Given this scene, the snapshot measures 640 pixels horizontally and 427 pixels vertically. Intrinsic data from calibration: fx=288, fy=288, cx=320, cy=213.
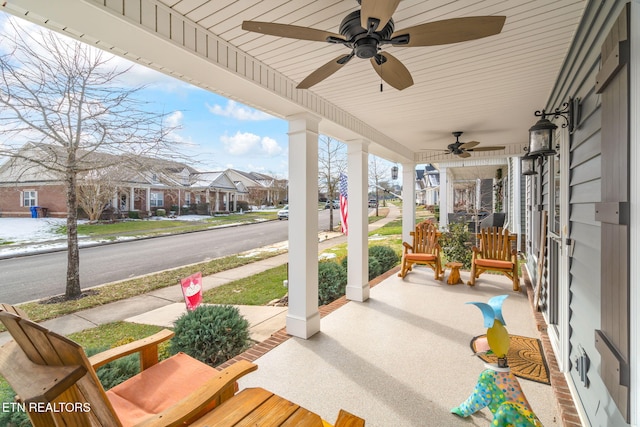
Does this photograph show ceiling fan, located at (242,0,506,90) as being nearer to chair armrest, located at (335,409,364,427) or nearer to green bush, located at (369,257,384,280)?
chair armrest, located at (335,409,364,427)

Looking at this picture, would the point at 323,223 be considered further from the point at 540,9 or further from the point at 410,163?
the point at 540,9

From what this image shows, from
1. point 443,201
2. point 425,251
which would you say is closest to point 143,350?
point 425,251

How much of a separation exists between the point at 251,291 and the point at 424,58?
4550 millimetres

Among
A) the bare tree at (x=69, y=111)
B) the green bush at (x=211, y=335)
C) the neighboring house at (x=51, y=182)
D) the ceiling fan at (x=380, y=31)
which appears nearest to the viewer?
the ceiling fan at (x=380, y=31)

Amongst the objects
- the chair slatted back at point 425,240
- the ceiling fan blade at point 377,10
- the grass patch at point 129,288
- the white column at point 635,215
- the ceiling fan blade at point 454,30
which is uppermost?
the ceiling fan blade at point 454,30

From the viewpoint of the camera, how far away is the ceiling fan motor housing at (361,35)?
1.46 m

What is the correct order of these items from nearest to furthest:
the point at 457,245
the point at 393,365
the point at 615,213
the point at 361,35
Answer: the point at 615,213 < the point at 361,35 < the point at 393,365 < the point at 457,245

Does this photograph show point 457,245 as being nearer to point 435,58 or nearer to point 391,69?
point 435,58

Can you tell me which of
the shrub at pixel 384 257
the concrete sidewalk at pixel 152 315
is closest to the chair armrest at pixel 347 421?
the concrete sidewalk at pixel 152 315

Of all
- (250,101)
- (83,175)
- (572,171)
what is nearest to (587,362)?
(572,171)

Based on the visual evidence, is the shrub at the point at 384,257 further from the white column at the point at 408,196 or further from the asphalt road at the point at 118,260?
the asphalt road at the point at 118,260

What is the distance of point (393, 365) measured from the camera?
8.36 feet

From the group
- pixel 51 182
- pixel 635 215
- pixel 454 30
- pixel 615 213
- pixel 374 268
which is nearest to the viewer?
pixel 635 215

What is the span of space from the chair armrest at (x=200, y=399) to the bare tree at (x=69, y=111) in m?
3.78
